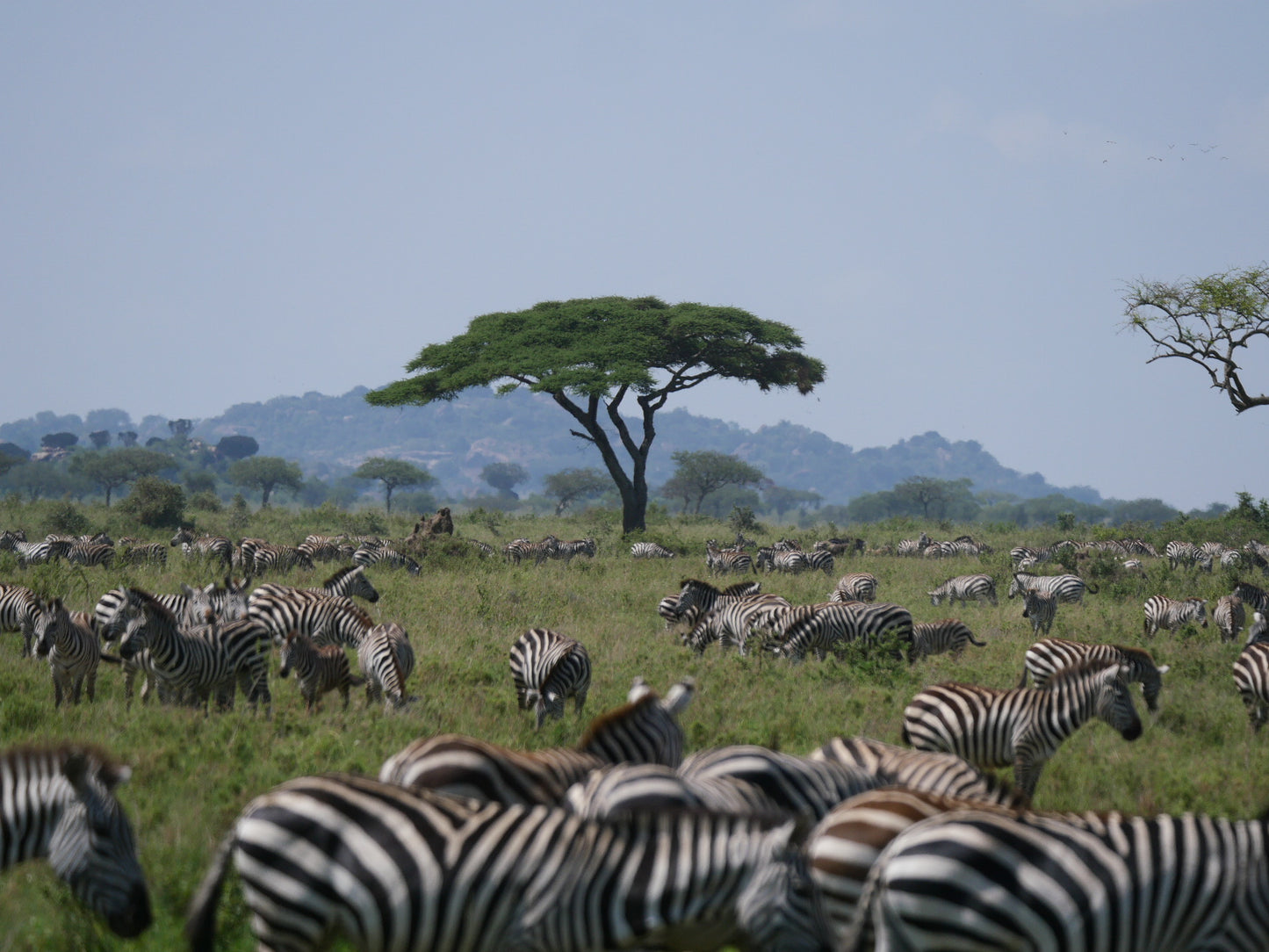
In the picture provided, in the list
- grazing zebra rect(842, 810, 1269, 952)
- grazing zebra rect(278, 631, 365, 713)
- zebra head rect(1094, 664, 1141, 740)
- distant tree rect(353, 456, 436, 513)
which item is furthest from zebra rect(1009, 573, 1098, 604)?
distant tree rect(353, 456, 436, 513)

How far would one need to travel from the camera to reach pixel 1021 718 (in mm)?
8680

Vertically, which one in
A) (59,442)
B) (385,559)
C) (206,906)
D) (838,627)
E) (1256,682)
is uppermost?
(59,442)

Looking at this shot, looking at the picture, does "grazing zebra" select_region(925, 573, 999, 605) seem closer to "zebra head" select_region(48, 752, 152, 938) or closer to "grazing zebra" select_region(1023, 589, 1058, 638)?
"grazing zebra" select_region(1023, 589, 1058, 638)

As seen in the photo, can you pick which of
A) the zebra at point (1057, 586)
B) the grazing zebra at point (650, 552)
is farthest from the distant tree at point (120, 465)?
the zebra at point (1057, 586)

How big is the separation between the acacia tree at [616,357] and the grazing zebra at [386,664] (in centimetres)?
2389

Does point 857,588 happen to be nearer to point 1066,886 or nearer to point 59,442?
point 1066,886

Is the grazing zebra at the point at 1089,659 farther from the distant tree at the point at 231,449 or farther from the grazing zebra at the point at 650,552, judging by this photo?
the distant tree at the point at 231,449

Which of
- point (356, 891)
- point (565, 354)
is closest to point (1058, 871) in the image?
point (356, 891)

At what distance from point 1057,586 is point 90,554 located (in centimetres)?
2201

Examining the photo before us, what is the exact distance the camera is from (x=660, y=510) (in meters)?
50.0

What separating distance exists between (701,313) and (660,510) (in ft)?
47.7

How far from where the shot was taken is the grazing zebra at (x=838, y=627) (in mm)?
14277

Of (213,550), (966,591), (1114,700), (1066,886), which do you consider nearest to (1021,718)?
(1114,700)

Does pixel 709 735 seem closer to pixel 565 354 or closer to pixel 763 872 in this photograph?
pixel 763 872
